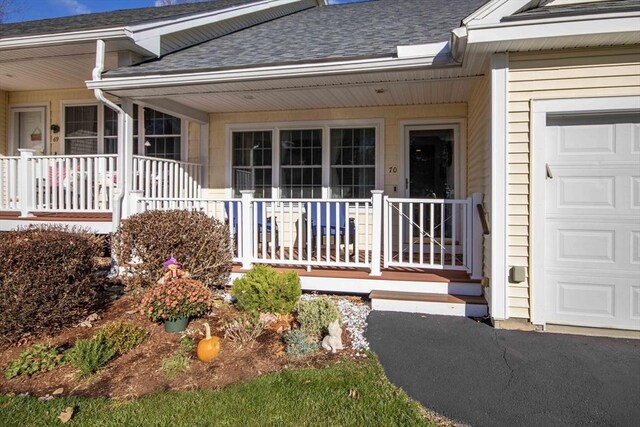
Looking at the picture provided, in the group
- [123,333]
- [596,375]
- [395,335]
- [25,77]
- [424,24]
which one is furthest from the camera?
[25,77]

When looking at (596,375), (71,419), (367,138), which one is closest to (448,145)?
(367,138)

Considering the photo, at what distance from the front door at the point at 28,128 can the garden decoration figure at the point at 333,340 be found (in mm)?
8122

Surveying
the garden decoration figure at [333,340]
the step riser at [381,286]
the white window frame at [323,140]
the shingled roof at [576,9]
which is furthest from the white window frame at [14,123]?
the shingled roof at [576,9]

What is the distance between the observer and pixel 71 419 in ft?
9.33

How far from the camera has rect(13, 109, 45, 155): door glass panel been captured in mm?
8906

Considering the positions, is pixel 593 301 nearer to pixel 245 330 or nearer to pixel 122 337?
pixel 245 330

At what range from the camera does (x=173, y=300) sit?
4230 millimetres

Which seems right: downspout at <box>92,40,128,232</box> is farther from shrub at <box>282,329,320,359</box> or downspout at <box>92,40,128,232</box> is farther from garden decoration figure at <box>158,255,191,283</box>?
shrub at <box>282,329,320,359</box>

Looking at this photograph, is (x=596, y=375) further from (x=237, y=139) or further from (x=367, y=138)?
(x=237, y=139)

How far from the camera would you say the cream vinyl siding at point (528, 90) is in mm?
4156

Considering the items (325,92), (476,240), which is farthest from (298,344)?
(325,92)

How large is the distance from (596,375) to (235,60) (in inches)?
220

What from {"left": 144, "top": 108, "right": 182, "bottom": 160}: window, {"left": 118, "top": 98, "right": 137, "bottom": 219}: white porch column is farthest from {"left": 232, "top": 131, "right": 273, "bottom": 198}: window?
{"left": 118, "top": 98, "right": 137, "bottom": 219}: white porch column

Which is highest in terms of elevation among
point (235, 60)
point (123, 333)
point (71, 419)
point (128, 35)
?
point (128, 35)
